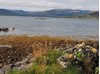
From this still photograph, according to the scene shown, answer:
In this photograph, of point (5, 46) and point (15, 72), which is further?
point (5, 46)

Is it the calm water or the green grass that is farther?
the calm water

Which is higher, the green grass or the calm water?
the green grass

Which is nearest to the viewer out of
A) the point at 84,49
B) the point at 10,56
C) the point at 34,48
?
the point at 84,49

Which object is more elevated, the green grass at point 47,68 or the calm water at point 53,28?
the green grass at point 47,68

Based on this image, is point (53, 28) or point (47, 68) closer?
point (47, 68)

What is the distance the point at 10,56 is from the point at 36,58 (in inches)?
55.9

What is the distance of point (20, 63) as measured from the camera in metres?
7.56

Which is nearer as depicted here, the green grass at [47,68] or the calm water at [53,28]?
the green grass at [47,68]

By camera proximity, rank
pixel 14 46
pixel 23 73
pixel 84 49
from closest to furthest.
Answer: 1. pixel 23 73
2. pixel 84 49
3. pixel 14 46

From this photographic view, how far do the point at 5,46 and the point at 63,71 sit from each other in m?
2.27

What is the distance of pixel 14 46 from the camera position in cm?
949

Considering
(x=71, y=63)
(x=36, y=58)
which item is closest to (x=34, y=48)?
(x=36, y=58)

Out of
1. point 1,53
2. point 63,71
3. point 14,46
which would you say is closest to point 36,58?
point 63,71

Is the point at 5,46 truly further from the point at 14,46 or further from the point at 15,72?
the point at 15,72
